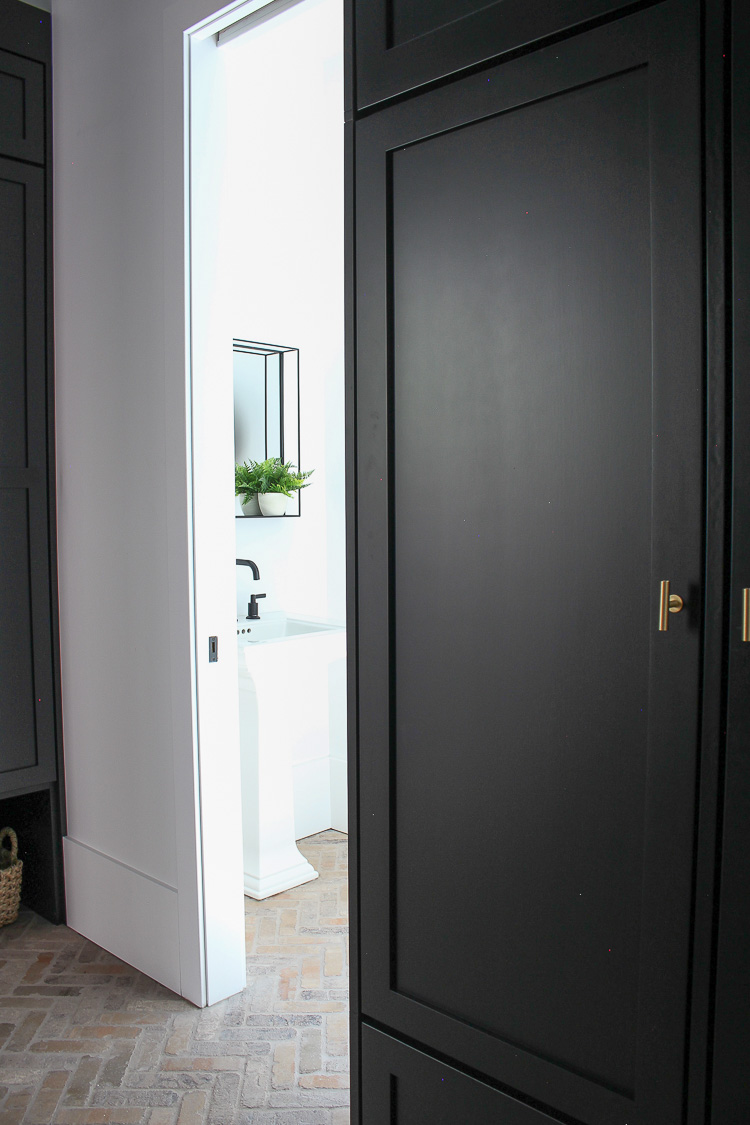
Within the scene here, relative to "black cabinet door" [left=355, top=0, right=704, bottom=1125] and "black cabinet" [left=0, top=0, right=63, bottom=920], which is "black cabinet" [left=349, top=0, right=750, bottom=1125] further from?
"black cabinet" [left=0, top=0, right=63, bottom=920]

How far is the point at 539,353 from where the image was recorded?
1283mm

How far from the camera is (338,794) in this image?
3.85 metres

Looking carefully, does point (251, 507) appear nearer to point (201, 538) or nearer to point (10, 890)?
point (201, 538)

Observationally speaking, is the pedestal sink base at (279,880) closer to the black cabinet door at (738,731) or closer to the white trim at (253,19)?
the black cabinet door at (738,731)

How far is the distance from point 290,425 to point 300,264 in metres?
0.70

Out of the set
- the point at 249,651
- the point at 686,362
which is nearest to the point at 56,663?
the point at 249,651

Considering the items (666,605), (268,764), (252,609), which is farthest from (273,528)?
(666,605)

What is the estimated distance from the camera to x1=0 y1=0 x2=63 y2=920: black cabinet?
2791 millimetres

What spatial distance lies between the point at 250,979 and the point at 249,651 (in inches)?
42.8

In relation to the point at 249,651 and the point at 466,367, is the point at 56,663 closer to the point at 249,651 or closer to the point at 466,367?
the point at 249,651

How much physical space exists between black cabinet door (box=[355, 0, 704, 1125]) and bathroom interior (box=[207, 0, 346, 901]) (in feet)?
5.85

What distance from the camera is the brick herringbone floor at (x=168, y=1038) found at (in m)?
2.08

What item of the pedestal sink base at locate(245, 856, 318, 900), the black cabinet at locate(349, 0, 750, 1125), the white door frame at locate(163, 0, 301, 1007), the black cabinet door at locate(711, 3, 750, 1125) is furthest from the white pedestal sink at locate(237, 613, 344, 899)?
the black cabinet door at locate(711, 3, 750, 1125)

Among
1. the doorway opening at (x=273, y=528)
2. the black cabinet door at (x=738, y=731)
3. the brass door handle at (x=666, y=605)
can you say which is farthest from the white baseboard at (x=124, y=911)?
the brass door handle at (x=666, y=605)
